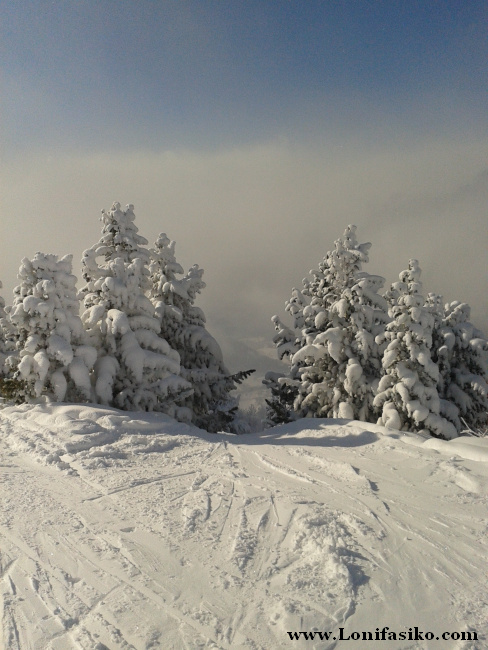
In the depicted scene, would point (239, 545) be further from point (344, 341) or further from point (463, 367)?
point (463, 367)

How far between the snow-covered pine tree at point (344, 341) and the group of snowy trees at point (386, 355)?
48 millimetres

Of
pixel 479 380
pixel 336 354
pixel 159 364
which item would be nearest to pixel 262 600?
pixel 159 364

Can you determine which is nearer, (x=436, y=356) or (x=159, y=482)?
(x=159, y=482)

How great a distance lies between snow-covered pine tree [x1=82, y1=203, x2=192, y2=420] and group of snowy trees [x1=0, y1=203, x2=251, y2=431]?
1.7 inches

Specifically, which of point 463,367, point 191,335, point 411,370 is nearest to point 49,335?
point 191,335

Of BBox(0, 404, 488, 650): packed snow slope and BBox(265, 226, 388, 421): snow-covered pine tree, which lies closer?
BBox(0, 404, 488, 650): packed snow slope

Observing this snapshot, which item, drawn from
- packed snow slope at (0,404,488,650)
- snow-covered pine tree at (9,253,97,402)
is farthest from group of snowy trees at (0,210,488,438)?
packed snow slope at (0,404,488,650)

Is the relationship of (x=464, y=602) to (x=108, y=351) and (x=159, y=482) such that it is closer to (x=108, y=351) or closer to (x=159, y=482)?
(x=159, y=482)

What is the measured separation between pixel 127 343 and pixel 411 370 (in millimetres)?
11909

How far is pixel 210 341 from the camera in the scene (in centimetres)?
2480

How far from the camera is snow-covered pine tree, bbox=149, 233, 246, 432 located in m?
24.4

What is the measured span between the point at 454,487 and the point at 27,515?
8.60 m

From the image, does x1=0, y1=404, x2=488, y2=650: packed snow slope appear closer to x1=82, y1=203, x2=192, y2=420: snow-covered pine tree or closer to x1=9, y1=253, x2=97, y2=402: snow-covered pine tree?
x1=9, y1=253, x2=97, y2=402: snow-covered pine tree

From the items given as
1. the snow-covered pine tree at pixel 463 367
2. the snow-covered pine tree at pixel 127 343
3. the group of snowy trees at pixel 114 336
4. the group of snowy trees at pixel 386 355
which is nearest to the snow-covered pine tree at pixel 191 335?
the group of snowy trees at pixel 114 336
